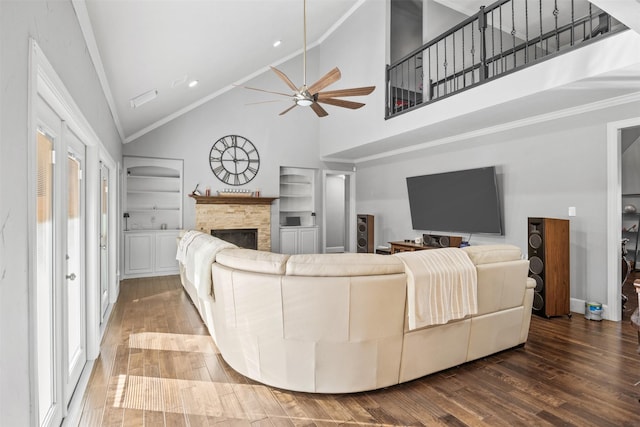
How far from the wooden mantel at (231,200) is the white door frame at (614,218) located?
5.45 metres

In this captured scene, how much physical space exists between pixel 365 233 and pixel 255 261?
5353 mm

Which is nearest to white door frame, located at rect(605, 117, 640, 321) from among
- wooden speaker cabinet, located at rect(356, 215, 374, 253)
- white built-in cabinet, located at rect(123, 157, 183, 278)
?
wooden speaker cabinet, located at rect(356, 215, 374, 253)

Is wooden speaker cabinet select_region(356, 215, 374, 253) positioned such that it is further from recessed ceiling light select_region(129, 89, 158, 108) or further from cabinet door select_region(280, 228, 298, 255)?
recessed ceiling light select_region(129, 89, 158, 108)

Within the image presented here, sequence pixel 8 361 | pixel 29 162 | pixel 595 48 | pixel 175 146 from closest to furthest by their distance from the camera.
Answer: pixel 8 361 → pixel 29 162 → pixel 595 48 → pixel 175 146

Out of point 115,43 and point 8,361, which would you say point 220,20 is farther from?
point 8,361

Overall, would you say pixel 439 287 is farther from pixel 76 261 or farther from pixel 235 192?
pixel 235 192

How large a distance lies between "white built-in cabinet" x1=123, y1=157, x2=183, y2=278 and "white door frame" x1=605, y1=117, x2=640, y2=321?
650cm

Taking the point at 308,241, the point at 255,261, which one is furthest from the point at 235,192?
the point at 255,261

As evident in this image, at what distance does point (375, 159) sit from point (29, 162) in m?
6.75

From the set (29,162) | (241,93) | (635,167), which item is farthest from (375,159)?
(29,162)

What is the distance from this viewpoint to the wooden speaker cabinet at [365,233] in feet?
24.4

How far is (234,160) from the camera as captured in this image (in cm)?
722

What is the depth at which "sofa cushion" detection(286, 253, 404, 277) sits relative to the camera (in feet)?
7.17

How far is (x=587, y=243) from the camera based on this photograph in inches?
162
